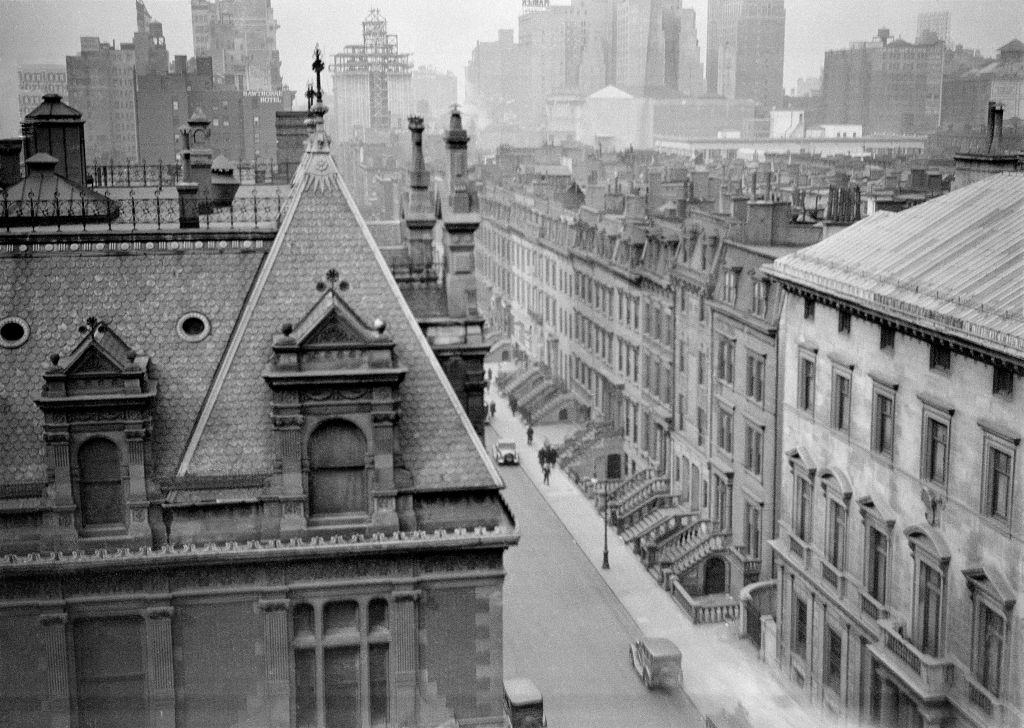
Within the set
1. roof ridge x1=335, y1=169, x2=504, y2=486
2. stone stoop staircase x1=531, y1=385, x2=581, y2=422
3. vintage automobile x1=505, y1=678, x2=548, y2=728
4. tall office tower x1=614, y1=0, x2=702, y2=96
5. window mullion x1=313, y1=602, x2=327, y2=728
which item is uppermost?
tall office tower x1=614, y1=0, x2=702, y2=96

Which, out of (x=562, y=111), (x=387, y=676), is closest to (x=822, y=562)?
(x=387, y=676)

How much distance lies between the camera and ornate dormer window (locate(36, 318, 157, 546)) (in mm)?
19047

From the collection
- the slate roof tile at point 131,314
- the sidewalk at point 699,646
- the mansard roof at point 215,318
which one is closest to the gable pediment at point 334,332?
the mansard roof at point 215,318

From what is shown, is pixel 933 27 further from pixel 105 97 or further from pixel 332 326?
pixel 105 97

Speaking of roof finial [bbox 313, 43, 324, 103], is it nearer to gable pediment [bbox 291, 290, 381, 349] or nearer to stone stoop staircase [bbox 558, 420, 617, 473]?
gable pediment [bbox 291, 290, 381, 349]

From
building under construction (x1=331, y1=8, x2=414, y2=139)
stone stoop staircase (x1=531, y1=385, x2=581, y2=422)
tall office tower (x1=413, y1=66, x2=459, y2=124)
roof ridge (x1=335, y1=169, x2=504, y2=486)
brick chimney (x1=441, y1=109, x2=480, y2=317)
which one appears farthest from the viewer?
stone stoop staircase (x1=531, y1=385, x2=581, y2=422)

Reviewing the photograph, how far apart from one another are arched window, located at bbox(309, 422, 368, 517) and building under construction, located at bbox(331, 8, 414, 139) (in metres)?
7.26

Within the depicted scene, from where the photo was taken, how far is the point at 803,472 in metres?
34.2

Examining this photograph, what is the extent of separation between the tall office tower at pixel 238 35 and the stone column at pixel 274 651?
987cm

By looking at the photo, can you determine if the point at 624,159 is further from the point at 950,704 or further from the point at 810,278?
the point at 950,704

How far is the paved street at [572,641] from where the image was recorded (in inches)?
1315

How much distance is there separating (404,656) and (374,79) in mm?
12984

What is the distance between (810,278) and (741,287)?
31.9 ft

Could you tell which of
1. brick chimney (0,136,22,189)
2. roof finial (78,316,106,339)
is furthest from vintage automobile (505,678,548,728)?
brick chimney (0,136,22,189)
